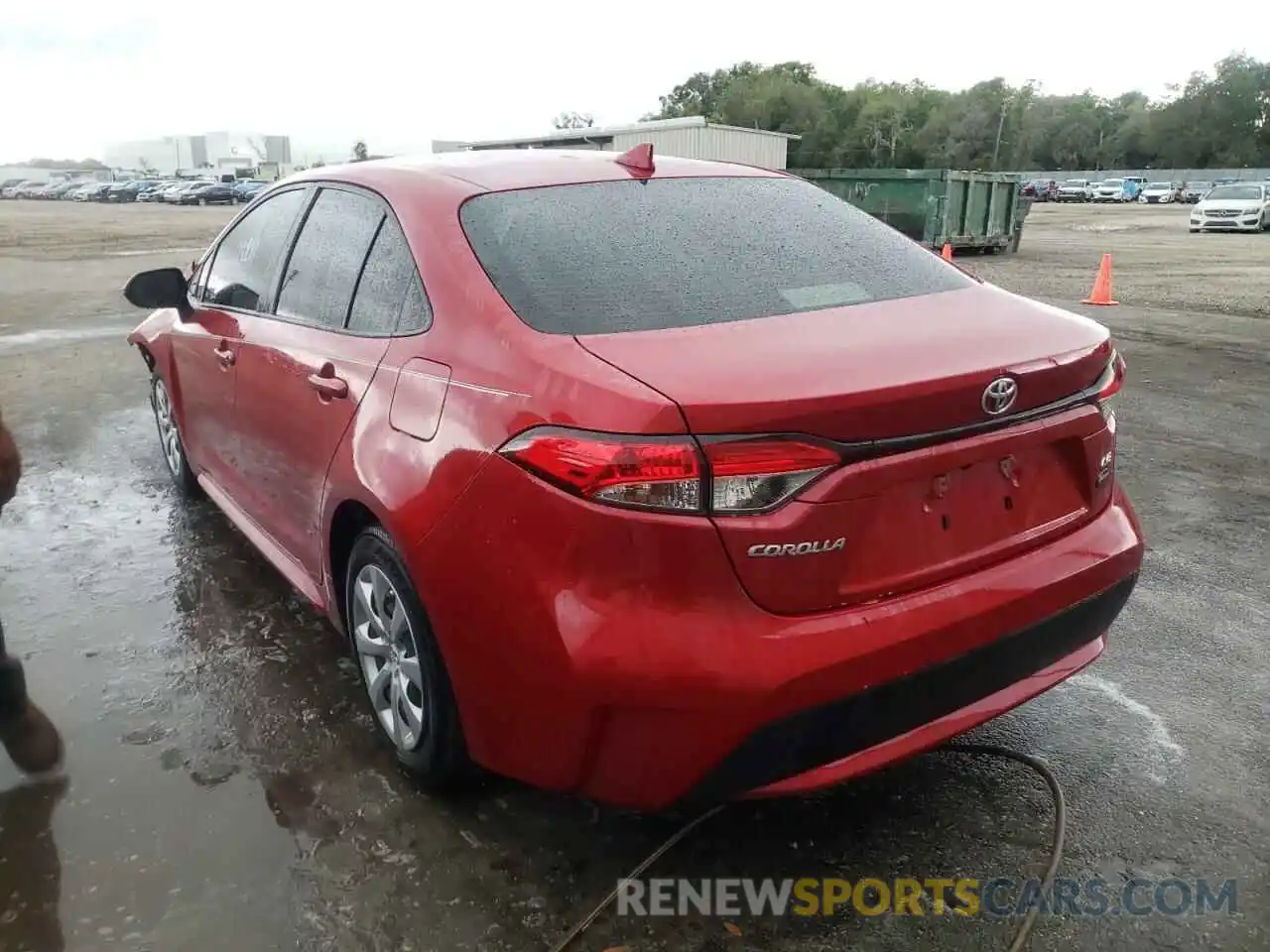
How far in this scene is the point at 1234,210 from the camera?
29562 millimetres

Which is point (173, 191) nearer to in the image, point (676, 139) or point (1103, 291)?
point (676, 139)

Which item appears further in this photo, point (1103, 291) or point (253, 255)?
point (1103, 291)

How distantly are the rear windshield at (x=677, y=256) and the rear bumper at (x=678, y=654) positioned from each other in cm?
51

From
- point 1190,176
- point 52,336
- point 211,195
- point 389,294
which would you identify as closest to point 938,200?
point 52,336

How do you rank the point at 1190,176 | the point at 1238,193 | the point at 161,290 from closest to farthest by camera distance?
the point at 161,290 < the point at 1238,193 < the point at 1190,176

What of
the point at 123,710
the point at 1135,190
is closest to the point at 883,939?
the point at 123,710

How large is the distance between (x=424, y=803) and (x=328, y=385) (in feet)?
3.89

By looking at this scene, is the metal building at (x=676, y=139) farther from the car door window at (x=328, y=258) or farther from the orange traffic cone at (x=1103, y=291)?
the car door window at (x=328, y=258)

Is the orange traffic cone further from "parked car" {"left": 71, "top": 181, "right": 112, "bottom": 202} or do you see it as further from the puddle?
"parked car" {"left": 71, "top": 181, "right": 112, "bottom": 202}

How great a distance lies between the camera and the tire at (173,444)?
16.4 ft

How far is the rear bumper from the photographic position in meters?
2.00

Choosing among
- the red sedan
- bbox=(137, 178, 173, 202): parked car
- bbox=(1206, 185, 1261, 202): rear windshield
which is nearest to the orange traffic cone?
the red sedan

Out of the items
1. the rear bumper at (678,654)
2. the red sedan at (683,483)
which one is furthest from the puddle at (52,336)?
the rear bumper at (678,654)

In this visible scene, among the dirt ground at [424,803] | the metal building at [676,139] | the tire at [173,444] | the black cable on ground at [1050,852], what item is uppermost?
the metal building at [676,139]
